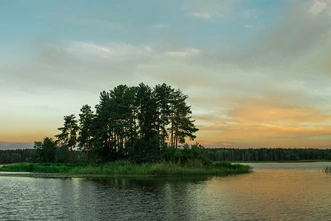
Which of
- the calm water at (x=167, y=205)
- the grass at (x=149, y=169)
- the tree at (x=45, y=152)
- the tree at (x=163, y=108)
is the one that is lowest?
the calm water at (x=167, y=205)

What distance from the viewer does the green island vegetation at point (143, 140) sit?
67.1 metres

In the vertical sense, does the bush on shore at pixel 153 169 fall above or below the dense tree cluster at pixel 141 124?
below

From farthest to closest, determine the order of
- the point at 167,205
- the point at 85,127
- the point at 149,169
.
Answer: the point at 85,127 → the point at 149,169 → the point at 167,205

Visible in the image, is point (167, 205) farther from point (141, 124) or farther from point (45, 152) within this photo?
point (45, 152)

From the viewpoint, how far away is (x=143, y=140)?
69.9 m

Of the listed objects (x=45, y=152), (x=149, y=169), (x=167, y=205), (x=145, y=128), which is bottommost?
(x=167, y=205)

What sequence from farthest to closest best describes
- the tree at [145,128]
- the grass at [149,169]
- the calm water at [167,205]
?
the tree at [145,128] → the grass at [149,169] → the calm water at [167,205]

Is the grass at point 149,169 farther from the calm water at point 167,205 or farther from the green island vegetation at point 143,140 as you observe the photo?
the calm water at point 167,205

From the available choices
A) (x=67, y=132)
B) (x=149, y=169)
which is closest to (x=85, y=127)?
(x=67, y=132)

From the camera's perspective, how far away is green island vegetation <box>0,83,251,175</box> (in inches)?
2643

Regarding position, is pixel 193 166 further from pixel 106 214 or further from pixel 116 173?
pixel 106 214

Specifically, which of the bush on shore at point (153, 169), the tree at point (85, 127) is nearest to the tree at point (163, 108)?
the bush on shore at point (153, 169)

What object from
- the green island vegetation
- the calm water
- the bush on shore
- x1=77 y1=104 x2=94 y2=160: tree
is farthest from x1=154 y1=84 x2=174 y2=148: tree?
the calm water

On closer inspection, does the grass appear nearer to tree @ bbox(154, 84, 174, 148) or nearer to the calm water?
tree @ bbox(154, 84, 174, 148)
